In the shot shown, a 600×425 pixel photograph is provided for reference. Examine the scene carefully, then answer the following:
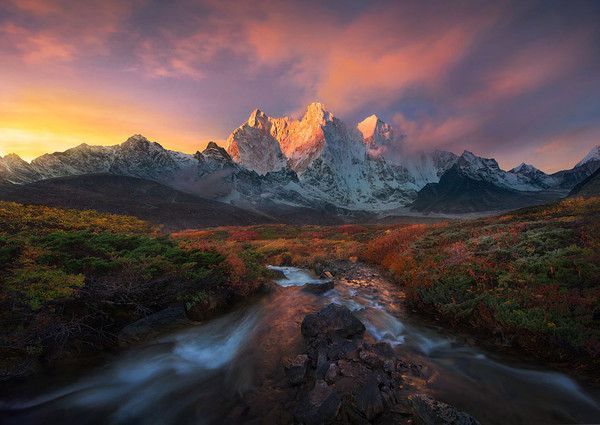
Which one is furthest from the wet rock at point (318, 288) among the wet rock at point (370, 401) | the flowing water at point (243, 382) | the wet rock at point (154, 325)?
the wet rock at point (370, 401)

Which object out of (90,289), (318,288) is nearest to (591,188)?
(318,288)

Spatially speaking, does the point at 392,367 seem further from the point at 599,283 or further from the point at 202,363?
the point at 599,283

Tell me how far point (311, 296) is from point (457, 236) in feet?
36.6

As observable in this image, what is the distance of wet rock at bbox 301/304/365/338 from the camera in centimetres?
950

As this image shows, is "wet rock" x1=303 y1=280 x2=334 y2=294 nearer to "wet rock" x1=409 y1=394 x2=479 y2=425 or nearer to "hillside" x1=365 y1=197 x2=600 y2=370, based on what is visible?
"hillside" x1=365 y1=197 x2=600 y2=370

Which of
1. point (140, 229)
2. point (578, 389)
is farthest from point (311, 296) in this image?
point (140, 229)

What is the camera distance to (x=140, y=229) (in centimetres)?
2297

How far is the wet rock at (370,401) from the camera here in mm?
6125

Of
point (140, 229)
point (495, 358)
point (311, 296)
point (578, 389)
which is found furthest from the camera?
point (140, 229)

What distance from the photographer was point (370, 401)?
20.5 ft

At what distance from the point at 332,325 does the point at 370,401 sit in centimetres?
345

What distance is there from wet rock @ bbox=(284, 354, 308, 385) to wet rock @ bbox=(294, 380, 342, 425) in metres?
0.91

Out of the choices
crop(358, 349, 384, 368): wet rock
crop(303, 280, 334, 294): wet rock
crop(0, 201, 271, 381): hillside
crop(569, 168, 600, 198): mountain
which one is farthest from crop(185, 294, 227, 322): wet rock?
crop(569, 168, 600, 198): mountain

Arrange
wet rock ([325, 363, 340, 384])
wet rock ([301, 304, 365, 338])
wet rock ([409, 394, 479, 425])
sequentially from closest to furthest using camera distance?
wet rock ([409, 394, 479, 425]), wet rock ([325, 363, 340, 384]), wet rock ([301, 304, 365, 338])
